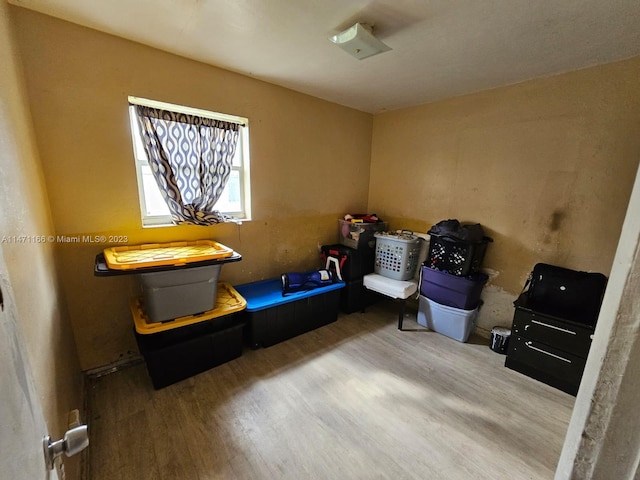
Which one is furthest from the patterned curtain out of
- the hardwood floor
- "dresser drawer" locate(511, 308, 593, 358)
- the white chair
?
"dresser drawer" locate(511, 308, 593, 358)

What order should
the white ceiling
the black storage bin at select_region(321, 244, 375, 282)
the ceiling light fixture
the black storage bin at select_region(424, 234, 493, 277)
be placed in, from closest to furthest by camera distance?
the white ceiling → the ceiling light fixture → the black storage bin at select_region(424, 234, 493, 277) → the black storage bin at select_region(321, 244, 375, 282)

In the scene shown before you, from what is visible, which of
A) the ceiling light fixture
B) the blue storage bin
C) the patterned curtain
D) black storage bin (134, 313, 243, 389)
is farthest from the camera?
the blue storage bin

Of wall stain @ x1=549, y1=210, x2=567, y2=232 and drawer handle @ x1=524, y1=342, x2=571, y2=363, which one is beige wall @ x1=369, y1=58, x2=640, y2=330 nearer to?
wall stain @ x1=549, y1=210, x2=567, y2=232

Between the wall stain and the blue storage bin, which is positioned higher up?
the wall stain

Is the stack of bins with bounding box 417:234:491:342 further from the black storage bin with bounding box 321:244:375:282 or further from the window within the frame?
the window

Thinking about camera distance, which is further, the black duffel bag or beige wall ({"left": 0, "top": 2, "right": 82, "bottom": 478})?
the black duffel bag

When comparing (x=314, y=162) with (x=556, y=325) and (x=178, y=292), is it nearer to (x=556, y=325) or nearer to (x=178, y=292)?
(x=178, y=292)

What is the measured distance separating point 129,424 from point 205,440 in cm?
49

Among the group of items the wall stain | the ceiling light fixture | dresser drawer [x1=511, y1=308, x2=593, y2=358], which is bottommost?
dresser drawer [x1=511, y1=308, x2=593, y2=358]

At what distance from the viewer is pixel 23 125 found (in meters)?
1.29

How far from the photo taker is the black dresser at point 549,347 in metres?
1.78

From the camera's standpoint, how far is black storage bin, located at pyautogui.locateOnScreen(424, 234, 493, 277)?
232 cm

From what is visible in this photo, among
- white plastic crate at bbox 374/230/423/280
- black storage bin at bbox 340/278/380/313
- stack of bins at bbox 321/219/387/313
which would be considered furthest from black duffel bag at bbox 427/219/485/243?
black storage bin at bbox 340/278/380/313

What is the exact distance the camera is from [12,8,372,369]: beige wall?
5.05 feet
